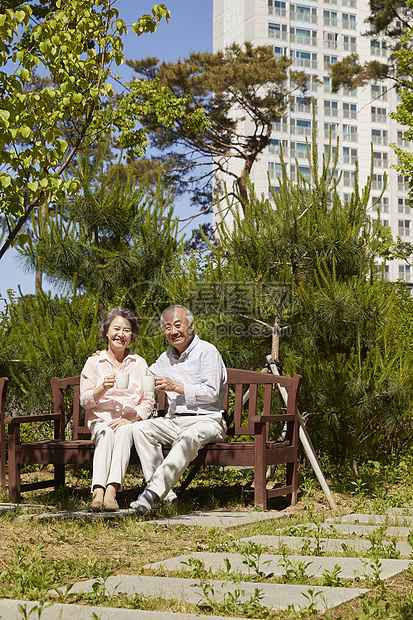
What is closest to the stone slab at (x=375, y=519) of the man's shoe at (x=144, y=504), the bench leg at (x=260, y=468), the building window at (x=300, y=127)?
the bench leg at (x=260, y=468)

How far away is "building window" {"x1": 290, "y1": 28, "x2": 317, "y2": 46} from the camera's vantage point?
5169cm

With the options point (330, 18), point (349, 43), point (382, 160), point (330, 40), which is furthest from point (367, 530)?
point (349, 43)

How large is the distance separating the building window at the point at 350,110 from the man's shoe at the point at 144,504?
52.6m

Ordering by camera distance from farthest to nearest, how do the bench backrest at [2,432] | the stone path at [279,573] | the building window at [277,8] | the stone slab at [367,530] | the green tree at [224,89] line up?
1. the building window at [277,8]
2. the green tree at [224,89]
3. the bench backrest at [2,432]
4. the stone slab at [367,530]
5. the stone path at [279,573]

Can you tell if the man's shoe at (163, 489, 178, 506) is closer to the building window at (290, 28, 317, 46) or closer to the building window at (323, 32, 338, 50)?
the building window at (290, 28, 317, 46)

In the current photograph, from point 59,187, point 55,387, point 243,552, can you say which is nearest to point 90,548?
point 243,552

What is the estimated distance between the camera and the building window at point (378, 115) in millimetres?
54750

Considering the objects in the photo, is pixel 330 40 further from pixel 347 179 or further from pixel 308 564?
pixel 308 564

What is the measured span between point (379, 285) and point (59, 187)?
3360 mm

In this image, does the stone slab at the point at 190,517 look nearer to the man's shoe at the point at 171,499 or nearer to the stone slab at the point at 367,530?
the man's shoe at the point at 171,499

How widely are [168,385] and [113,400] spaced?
57 centimetres

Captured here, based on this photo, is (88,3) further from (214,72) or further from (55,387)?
(214,72)

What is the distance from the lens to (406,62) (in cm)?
1812

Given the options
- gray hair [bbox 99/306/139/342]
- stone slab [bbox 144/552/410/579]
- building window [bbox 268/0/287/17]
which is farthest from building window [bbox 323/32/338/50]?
stone slab [bbox 144/552/410/579]
